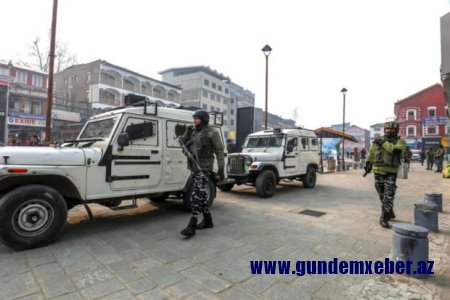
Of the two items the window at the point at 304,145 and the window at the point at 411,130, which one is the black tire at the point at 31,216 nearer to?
the window at the point at 304,145

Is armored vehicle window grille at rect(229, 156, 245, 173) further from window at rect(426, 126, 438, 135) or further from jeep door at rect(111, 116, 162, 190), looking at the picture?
window at rect(426, 126, 438, 135)

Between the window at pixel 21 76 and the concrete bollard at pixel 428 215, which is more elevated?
the window at pixel 21 76

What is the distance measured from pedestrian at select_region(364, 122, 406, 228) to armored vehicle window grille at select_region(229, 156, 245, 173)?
12.2ft

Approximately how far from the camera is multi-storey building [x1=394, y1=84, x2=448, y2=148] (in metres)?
41.5

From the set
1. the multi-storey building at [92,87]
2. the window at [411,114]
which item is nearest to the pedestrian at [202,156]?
the multi-storey building at [92,87]

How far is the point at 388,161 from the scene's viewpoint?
490 centimetres

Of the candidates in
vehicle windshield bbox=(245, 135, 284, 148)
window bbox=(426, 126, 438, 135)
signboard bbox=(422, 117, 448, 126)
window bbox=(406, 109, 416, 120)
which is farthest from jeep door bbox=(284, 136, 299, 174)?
window bbox=(406, 109, 416, 120)

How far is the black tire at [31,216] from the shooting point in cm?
336

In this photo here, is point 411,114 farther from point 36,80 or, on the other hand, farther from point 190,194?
point 36,80

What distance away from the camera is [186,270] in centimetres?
304

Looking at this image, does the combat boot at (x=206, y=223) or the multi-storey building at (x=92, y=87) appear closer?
the combat boot at (x=206, y=223)

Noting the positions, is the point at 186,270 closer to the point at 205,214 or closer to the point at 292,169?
the point at 205,214

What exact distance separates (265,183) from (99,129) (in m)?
4.88

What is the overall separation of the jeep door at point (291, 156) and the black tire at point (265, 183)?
0.91m
